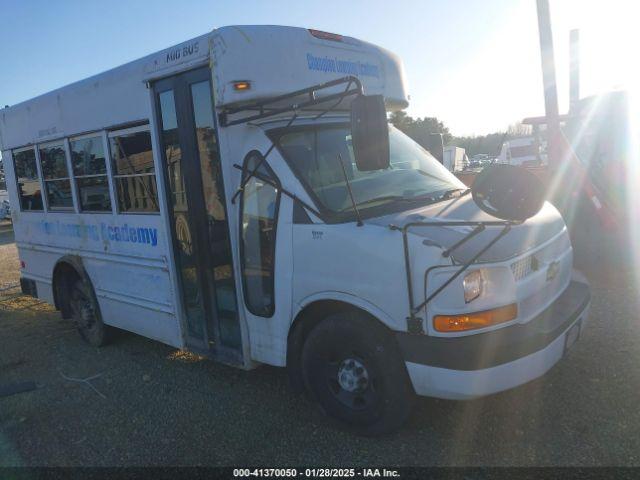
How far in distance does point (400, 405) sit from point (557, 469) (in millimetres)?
940

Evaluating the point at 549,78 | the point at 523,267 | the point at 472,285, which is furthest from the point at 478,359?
the point at 549,78

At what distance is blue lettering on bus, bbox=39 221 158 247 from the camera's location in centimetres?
473

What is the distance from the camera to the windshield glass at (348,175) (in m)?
3.55

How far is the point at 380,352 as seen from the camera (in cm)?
313

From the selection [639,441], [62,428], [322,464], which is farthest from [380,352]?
[62,428]

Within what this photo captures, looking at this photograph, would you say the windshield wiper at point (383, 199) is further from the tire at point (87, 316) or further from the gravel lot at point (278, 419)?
the tire at point (87, 316)

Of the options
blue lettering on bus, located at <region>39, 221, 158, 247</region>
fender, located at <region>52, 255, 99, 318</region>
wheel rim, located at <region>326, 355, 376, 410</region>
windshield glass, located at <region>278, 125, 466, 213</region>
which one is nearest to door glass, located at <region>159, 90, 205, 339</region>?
blue lettering on bus, located at <region>39, 221, 158, 247</region>

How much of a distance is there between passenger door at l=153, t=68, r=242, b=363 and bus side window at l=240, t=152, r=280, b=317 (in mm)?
186

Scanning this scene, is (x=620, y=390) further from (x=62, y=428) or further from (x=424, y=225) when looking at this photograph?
(x=62, y=428)

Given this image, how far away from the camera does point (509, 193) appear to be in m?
2.96

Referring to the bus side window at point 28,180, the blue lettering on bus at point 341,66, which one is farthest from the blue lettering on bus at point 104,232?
the blue lettering on bus at point 341,66

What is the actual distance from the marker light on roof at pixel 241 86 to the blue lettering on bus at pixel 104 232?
5.30 ft

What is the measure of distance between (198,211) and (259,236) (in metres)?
0.67

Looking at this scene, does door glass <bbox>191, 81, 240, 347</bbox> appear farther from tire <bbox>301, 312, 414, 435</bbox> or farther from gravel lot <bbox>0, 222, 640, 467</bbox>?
tire <bbox>301, 312, 414, 435</bbox>
